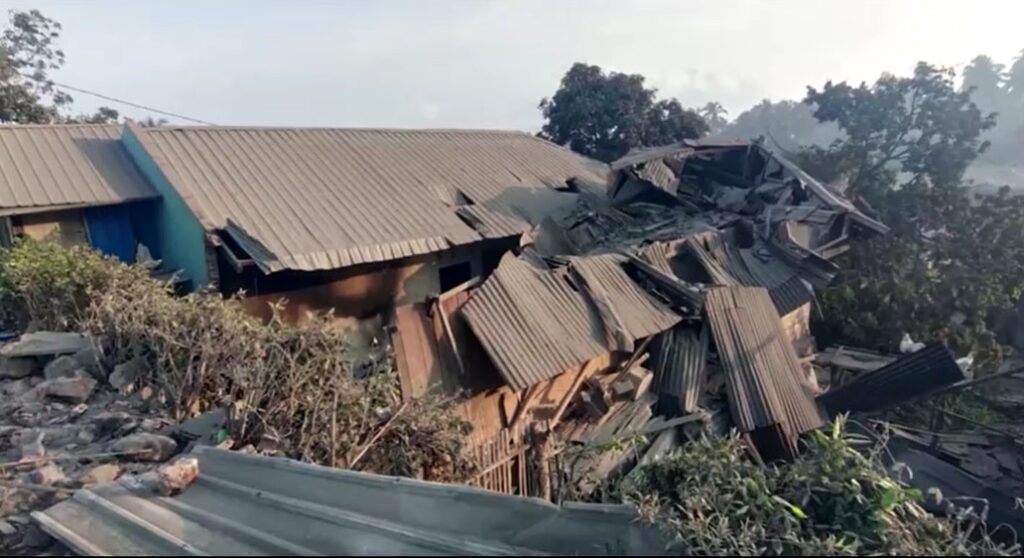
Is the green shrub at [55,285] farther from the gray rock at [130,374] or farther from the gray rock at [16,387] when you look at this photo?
the gray rock at [130,374]

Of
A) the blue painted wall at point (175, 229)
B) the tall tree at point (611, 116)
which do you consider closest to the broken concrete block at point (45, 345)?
the blue painted wall at point (175, 229)

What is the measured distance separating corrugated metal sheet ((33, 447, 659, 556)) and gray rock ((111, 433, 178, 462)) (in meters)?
1.12

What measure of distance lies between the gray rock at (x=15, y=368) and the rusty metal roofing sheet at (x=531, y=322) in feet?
13.3

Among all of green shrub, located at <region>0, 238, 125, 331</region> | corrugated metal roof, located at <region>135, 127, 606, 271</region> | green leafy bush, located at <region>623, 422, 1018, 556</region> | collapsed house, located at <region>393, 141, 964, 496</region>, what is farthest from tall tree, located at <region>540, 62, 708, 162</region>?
green leafy bush, located at <region>623, 422, 1018, 556</region>

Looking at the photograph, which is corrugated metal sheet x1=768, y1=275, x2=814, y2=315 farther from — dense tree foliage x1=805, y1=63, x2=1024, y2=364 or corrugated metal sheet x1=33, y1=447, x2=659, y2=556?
corrugated metal sheet x1=33, y1=447, x2=659, y2=556

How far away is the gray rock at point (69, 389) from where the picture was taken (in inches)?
201

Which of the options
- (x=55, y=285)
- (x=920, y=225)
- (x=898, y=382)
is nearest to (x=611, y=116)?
(x=920, y=225)

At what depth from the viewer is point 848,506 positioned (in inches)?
128

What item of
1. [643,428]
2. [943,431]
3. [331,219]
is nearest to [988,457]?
[943,431]

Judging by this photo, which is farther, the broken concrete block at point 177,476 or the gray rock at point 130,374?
the gray rock at point 130,374

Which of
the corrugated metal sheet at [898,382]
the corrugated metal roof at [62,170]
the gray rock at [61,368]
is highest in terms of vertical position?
the corrugated metal roof at [62,170]

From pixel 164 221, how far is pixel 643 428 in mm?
7306

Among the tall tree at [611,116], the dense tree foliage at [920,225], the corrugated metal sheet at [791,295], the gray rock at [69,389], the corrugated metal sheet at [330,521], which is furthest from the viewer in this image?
the tall tree at [611,116]

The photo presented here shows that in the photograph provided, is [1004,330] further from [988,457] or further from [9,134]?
[9,134]
